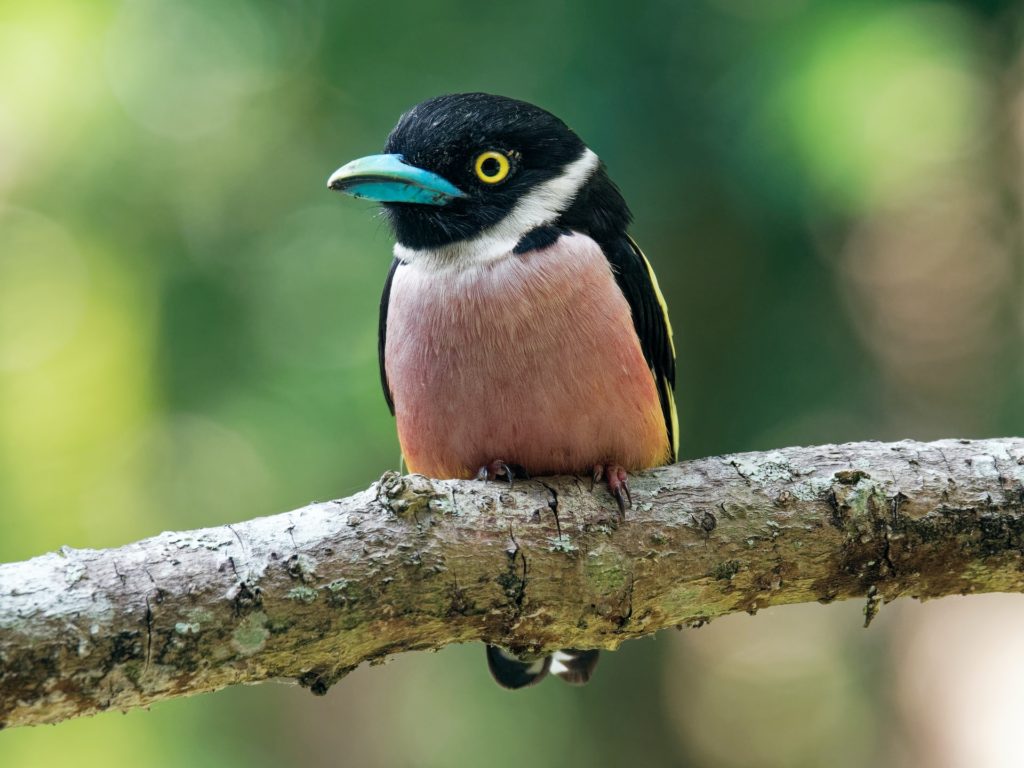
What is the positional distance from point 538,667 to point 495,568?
1331mm

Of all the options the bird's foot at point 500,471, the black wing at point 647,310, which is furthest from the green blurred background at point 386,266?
the bird's foot at point 500,471

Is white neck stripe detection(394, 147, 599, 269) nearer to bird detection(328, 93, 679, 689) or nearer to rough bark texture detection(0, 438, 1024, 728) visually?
bird detection(328, 93, 679, 689)

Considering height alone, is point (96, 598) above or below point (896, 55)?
below

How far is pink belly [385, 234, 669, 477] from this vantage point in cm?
376

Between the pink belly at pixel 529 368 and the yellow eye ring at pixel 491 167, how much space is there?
35cm

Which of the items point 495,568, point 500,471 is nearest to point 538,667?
point 500,471

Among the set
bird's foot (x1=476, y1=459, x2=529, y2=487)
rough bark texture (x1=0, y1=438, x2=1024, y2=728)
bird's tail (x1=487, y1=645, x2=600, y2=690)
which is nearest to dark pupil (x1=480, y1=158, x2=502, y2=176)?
bird's foot (x1=476, y1=459, x2=529, y2=487)

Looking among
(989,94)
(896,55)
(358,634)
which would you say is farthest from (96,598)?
(989,94)

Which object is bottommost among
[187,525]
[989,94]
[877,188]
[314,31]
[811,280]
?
[187,525]

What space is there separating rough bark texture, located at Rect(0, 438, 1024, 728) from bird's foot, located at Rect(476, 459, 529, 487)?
7.6 inches

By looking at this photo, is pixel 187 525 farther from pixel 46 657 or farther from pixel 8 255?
pixel 46 657

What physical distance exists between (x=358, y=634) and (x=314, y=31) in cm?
493

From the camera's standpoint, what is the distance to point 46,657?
2.69 m

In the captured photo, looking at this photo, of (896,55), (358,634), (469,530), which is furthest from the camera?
(896,55)
